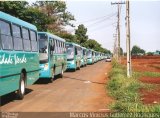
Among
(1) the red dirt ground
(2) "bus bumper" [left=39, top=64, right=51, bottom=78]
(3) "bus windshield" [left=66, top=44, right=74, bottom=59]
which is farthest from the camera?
(3) "bus windshield" [left=66, top=44, right=74, bottom=59]

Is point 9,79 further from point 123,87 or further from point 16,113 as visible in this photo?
point 123,87

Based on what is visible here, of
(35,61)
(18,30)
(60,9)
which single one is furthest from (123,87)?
(60,9)

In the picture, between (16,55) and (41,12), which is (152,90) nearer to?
(16,55)

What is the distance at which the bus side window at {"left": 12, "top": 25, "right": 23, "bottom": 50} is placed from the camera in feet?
49.7

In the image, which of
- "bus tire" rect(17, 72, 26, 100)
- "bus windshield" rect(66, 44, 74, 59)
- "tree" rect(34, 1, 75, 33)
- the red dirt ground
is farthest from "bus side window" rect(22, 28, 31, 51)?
"tree" rect(34, 1, 75, 33)

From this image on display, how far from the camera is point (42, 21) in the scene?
5831cm

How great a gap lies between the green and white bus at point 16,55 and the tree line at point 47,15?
22542 mm

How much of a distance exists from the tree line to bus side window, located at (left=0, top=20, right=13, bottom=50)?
85.1 ft

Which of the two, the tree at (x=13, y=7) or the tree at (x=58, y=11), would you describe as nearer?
the tree at (x=13, y=7)

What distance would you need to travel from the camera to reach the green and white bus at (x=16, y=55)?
1351 cm

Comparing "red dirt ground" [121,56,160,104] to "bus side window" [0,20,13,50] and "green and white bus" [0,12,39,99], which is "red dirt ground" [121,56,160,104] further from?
"bus side window" [0,20,13,50]

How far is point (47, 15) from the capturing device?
273ft

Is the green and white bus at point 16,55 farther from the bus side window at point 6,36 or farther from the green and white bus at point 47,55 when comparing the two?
the green and white bus at point 47,55

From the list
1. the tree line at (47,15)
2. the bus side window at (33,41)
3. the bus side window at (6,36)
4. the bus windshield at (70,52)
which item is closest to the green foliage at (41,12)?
the tree line at (47,15)
